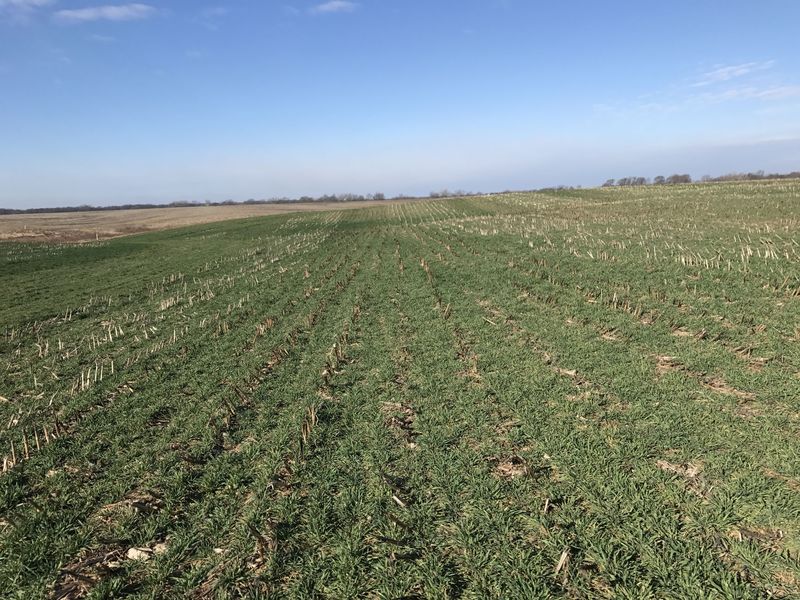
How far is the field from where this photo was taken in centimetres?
388

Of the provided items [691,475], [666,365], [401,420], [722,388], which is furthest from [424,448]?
[666,365]

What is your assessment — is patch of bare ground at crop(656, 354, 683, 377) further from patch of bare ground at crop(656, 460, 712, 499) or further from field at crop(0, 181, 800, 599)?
patch of bare ground at crop(656, 460, 712, 499)

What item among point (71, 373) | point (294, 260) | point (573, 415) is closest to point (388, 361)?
point (573, 415)

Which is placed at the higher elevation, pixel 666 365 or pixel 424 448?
pixel 666 365

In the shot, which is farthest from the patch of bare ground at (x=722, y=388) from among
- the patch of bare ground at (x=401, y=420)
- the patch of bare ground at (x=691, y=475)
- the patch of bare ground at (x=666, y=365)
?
the patch of bare ground at (x=401, y=420)

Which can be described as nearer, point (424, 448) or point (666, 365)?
point (424, 448)

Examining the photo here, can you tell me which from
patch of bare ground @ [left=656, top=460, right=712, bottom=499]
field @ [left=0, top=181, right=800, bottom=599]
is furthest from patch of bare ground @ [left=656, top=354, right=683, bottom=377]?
patch of bare ground @ [left=656, top=460, right=712, bottom=499]

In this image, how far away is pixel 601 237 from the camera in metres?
25.3

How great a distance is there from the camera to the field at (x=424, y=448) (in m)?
3.88

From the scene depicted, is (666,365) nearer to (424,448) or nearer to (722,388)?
(722,388)

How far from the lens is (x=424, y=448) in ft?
19.0

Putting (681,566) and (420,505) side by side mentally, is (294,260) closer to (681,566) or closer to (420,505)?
(420,505)

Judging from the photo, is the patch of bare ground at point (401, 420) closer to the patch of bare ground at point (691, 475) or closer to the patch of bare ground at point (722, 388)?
the patch of bare ground at point (691, 475)

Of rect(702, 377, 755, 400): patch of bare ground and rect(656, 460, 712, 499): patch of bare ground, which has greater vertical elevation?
rect(702, 377, 755, 400): patch of bare ground
